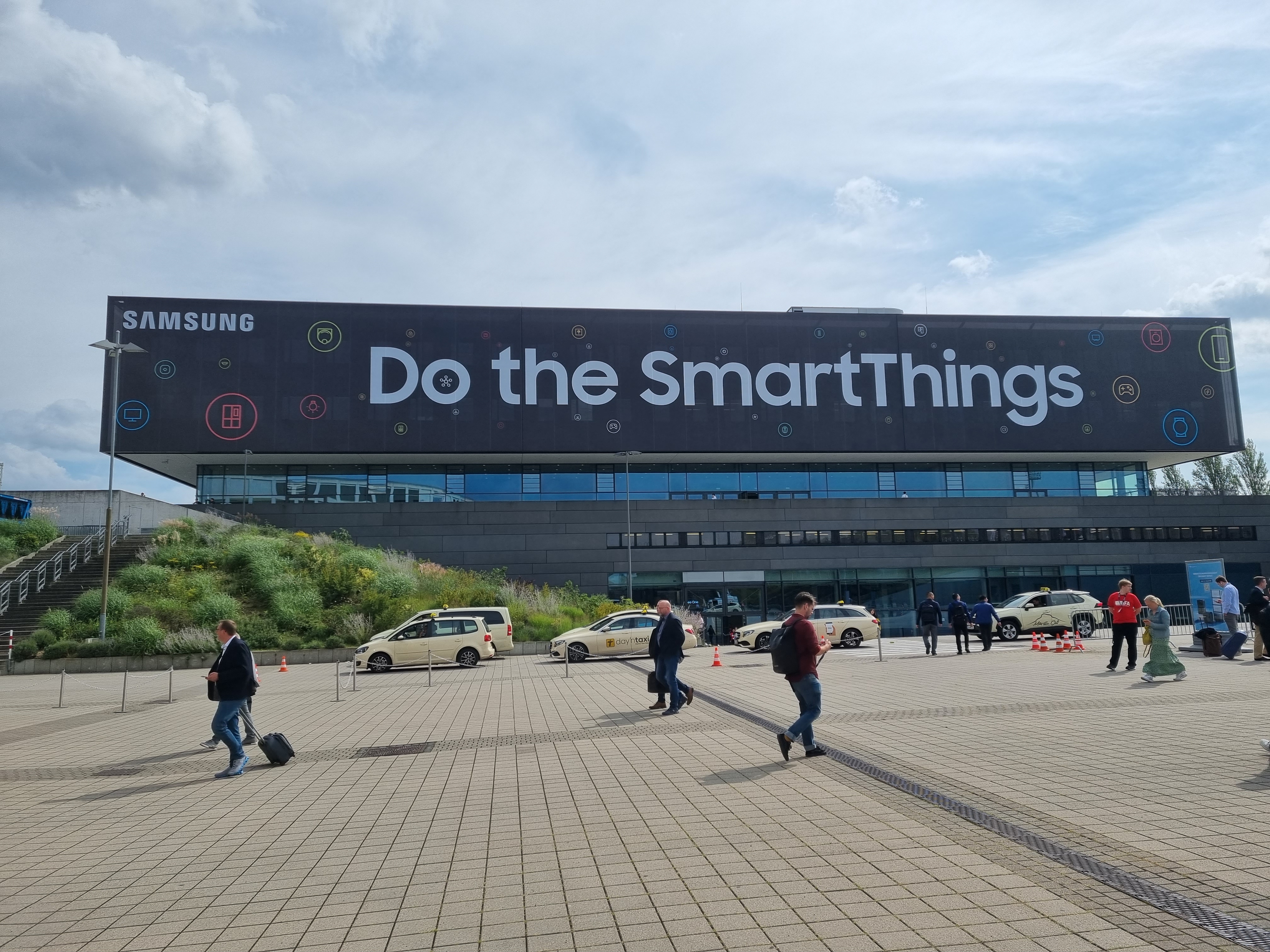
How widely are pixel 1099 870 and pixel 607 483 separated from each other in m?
43.5

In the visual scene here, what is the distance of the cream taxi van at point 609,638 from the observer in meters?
26.9

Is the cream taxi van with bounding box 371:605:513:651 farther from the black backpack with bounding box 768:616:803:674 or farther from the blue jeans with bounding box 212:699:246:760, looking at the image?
the black backpack with bounding box 768:616:803:674

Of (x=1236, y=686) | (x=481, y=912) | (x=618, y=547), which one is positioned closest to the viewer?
(x=481, y=912)

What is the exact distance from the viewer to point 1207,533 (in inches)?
1905

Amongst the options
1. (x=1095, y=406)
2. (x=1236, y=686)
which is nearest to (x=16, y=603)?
(x=1236, y=686)

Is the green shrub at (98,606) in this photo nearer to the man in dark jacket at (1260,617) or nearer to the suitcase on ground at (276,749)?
the suitcase on ground at (276,749)

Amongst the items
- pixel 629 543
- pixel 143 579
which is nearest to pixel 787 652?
pixel 143 579

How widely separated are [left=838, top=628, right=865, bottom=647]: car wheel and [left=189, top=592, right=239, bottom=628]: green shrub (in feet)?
65.4

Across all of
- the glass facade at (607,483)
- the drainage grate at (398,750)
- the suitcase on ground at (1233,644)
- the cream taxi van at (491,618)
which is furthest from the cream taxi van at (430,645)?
the glass facade at (607,483)

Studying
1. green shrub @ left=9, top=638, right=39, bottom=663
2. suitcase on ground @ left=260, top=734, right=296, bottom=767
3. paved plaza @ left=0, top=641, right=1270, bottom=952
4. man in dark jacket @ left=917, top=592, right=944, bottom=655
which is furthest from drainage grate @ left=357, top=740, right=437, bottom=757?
green shrub @ left=9, top=638, right=39, bottom=663

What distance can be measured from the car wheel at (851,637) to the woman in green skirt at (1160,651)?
13203 millimetres

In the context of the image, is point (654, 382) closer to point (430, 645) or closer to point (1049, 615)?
point (1049, 615)

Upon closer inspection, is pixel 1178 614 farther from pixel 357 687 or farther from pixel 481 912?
pixel 481 912

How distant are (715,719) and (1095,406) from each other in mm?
46812
